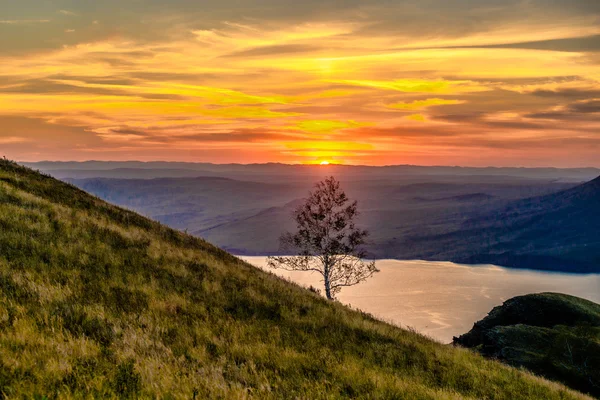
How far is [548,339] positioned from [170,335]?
108 feet

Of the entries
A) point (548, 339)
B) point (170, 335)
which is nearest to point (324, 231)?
point (548, 339)

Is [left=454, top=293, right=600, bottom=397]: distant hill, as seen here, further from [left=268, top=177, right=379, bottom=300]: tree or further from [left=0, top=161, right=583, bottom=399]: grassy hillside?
[left=0, top=161, right=583, bottom=399]: grassy hillside

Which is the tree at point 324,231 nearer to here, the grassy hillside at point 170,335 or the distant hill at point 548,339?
the distant hill at point 548,339

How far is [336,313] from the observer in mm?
15789

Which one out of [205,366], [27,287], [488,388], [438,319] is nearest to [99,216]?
[27,287]

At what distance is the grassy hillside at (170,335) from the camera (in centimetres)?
627

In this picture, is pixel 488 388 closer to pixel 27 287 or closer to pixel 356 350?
pixel 356 350

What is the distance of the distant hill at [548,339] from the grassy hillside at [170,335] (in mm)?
16075

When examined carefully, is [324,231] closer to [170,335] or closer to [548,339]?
[548,339]

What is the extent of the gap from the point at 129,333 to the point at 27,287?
304 cm

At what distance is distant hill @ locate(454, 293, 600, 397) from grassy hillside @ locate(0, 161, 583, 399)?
16.1m

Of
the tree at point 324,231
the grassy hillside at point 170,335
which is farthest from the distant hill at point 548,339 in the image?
the grassy hillside at point 170,335

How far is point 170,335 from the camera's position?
9234 mm

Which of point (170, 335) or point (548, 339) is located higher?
point (170, 335)
